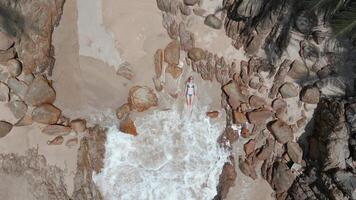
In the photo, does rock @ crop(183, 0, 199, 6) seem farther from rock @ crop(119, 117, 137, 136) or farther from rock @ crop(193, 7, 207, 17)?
rock @ crop(119, 117, 137, 136)

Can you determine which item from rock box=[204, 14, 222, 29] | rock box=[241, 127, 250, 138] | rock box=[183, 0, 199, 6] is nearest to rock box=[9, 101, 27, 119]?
rock box=[183, 0, 199, 6]

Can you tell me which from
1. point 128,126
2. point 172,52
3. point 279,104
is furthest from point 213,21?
point 128,126

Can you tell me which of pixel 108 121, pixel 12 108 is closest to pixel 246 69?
pixel 108 121

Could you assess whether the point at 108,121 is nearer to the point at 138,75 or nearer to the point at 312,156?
the point at 138,75

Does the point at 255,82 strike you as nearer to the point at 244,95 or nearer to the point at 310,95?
the point at 244,95

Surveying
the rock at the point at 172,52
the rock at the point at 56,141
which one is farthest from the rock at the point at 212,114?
the rock at the point at 56,141
